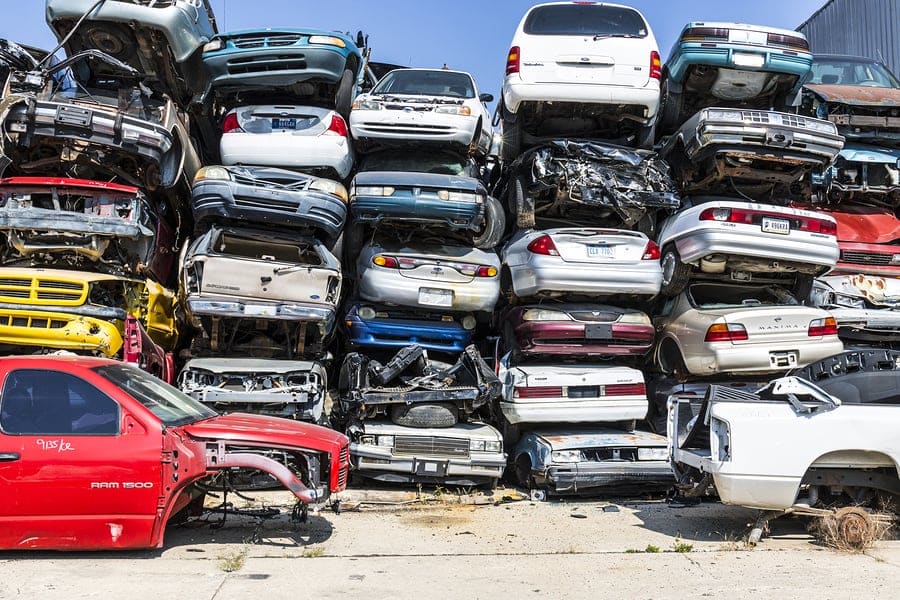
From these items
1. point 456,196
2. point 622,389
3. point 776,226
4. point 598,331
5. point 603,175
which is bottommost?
point 622,389

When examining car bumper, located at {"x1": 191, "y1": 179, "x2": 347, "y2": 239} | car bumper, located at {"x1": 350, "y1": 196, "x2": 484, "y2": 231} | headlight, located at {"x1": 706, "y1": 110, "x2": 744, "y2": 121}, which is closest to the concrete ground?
car bumper, located at {"x1": 191, "y1": 179, "x2": 347, "y2": 239}

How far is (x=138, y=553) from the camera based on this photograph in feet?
17.7

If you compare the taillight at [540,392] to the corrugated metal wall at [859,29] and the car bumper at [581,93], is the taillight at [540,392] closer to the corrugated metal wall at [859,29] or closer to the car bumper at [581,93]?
the car bumper at [581,93]

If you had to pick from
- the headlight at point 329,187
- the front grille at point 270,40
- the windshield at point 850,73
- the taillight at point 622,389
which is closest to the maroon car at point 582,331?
the taillight at point 622,389

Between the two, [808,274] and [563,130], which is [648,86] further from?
[808,274]

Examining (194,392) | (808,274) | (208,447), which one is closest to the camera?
(208,447)

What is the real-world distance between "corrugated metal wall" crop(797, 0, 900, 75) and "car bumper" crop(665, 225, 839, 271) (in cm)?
983

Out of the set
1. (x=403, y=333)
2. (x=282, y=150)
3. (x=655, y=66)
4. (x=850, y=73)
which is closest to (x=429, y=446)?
(x=403, y=333)

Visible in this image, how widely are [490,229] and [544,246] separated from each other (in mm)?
1117

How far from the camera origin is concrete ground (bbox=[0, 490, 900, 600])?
468 cm

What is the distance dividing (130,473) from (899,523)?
19.2 ft

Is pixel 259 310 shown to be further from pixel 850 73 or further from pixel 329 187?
pixel 850 73

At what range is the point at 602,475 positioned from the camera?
26.2 ft

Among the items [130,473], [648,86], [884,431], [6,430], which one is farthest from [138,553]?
[648,86]
